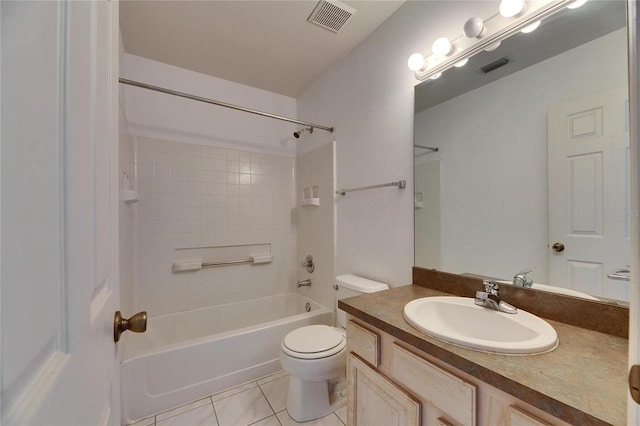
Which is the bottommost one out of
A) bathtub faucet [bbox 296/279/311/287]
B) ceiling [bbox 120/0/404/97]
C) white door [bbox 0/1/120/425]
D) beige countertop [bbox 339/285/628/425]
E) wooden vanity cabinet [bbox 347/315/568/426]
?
bathtub faucet [bbox 296/279/311/287]

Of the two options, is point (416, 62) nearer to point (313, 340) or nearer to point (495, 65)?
point (495, 65)

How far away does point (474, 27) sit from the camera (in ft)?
3.52

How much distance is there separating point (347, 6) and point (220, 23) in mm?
837

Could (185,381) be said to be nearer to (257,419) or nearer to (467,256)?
(257,419)

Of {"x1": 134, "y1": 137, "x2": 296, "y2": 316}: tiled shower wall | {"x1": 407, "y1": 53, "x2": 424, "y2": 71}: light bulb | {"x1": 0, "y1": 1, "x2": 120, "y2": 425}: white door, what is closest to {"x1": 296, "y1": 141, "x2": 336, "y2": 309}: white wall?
{"x1": 134, "y1": 137, "x2": 296, "y2": 316}: tiled shower wall

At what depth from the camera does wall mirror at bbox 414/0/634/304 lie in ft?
2.68

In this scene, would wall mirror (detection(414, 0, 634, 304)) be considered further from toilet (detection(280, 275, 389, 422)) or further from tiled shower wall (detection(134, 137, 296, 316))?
tiled shower wall (detection(134, 137, 296, 316))

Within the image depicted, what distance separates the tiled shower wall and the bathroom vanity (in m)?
1.62

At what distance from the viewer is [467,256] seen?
1217 mm

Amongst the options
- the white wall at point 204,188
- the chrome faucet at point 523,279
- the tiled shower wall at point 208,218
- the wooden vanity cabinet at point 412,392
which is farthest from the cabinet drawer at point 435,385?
the tiled shower wall at point 208,218

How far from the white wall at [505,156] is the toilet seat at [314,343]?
2.50 feet

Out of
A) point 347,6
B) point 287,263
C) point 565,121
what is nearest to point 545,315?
point 565,121

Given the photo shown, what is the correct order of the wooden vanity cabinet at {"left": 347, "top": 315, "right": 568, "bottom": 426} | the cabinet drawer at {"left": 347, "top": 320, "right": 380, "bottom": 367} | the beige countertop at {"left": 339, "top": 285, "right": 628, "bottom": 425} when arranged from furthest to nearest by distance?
the cabinet drawer at {"left": 347, "top": 320, "right": 380, "bottom": 367} < the wooden vanity cabinet at {"left": 347, "top": 315, "right": 568, "bottom": 426} < the beige countertop at {"left": 339, "top": 285, "right": 628, "bottom": 425}

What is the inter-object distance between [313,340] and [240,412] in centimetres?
61
